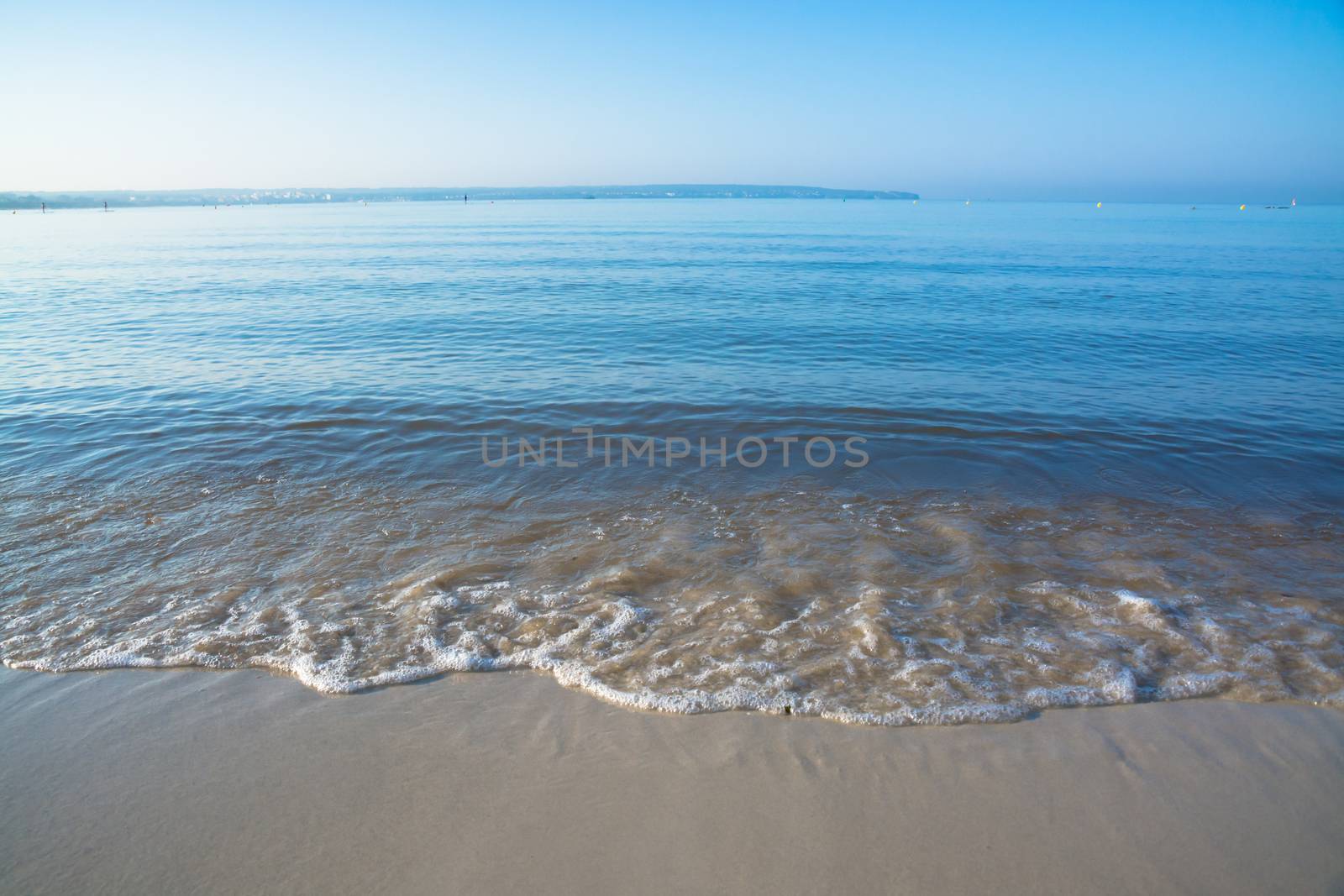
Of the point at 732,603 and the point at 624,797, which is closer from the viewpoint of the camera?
the point at 624,797

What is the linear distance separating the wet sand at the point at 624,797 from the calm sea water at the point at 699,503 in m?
0.37

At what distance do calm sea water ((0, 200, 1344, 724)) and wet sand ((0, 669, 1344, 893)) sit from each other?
0.37 m

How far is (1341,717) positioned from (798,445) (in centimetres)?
668

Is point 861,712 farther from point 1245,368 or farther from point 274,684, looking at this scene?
point 1245,368

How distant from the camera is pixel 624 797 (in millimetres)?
3770

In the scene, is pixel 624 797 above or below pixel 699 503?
above

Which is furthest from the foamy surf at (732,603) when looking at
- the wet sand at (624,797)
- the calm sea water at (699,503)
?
the wet sand at (624,797)

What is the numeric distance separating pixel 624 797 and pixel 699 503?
4.78m

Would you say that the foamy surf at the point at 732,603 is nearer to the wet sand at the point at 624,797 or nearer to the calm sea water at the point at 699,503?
the calm sea water at the point at 699,503

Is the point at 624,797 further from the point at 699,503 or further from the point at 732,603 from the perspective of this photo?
the point at 699,503

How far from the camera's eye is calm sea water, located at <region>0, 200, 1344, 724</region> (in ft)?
17.0

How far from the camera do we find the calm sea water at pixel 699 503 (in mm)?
5188

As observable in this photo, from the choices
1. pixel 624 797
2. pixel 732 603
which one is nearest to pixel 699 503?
pixel 732 603

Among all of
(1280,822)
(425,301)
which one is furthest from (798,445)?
(425,301)
